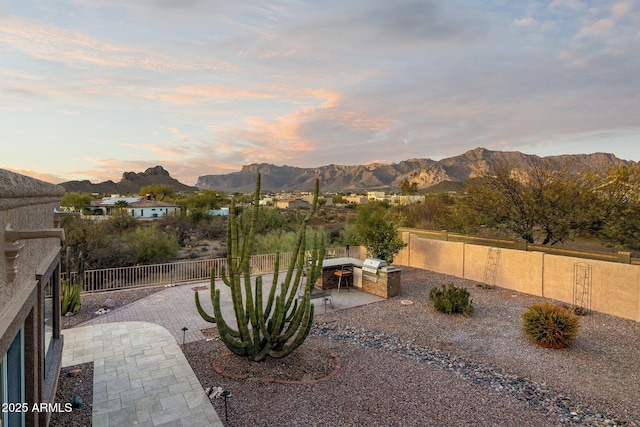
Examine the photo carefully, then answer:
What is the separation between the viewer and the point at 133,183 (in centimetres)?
10375

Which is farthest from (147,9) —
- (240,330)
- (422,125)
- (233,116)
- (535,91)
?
(422,125)

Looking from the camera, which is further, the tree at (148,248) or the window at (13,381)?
the tree at (148,248)

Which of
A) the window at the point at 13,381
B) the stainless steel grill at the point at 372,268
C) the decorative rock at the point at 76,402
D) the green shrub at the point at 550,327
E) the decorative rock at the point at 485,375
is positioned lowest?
the decorative rock at the point at 485,375

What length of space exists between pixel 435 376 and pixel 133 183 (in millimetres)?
114193

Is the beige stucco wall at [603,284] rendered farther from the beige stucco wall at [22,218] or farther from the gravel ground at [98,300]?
the gravel ground at [98,300]

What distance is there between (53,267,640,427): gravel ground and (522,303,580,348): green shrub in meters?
0.20

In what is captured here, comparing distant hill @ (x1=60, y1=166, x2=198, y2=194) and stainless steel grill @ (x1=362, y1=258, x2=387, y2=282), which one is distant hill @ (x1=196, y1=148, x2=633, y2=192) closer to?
distant hill @ (x1=60, y1=166, x2=198, y2=194)

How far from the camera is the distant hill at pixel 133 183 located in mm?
91625

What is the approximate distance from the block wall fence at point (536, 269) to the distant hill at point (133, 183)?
93.1 meters

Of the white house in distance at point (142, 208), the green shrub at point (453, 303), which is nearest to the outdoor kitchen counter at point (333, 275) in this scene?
the green shrub at point (453, 303)

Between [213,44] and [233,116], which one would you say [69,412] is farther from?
[233,116]

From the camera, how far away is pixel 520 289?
41.7 feet

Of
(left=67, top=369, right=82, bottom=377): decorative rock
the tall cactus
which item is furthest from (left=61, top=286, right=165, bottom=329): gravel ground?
the tall cactus

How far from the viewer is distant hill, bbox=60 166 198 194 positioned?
91.6 metres
